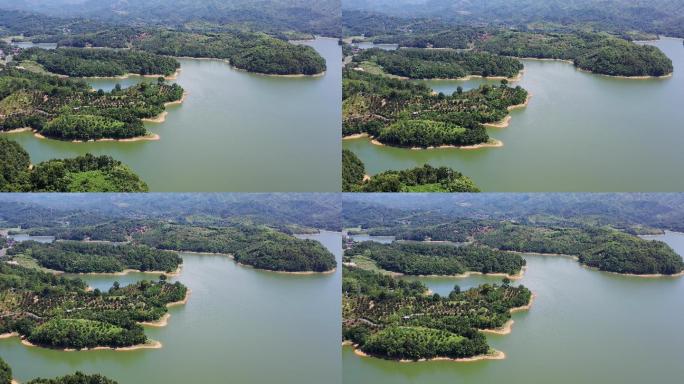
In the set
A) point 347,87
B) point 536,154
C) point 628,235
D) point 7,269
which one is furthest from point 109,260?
point 628,235

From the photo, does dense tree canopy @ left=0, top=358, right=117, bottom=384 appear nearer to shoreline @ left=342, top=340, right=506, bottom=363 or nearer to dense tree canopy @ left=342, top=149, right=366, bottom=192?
shoreline @ left=342, top=340, right=506, bottom=363

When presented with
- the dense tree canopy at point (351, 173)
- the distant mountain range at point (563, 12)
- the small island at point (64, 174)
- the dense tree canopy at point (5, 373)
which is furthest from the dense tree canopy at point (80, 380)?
the distant mountain range at point (563, 12)

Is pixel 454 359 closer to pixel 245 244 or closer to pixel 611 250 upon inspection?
pixel 611 250

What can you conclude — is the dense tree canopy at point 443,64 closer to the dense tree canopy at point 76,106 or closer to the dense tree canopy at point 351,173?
the dense tree canopy at point 351,173

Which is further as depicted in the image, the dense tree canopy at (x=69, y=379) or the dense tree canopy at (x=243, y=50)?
the dense tree canopy at (x=243, y=50)

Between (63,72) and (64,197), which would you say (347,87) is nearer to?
(64,197)
